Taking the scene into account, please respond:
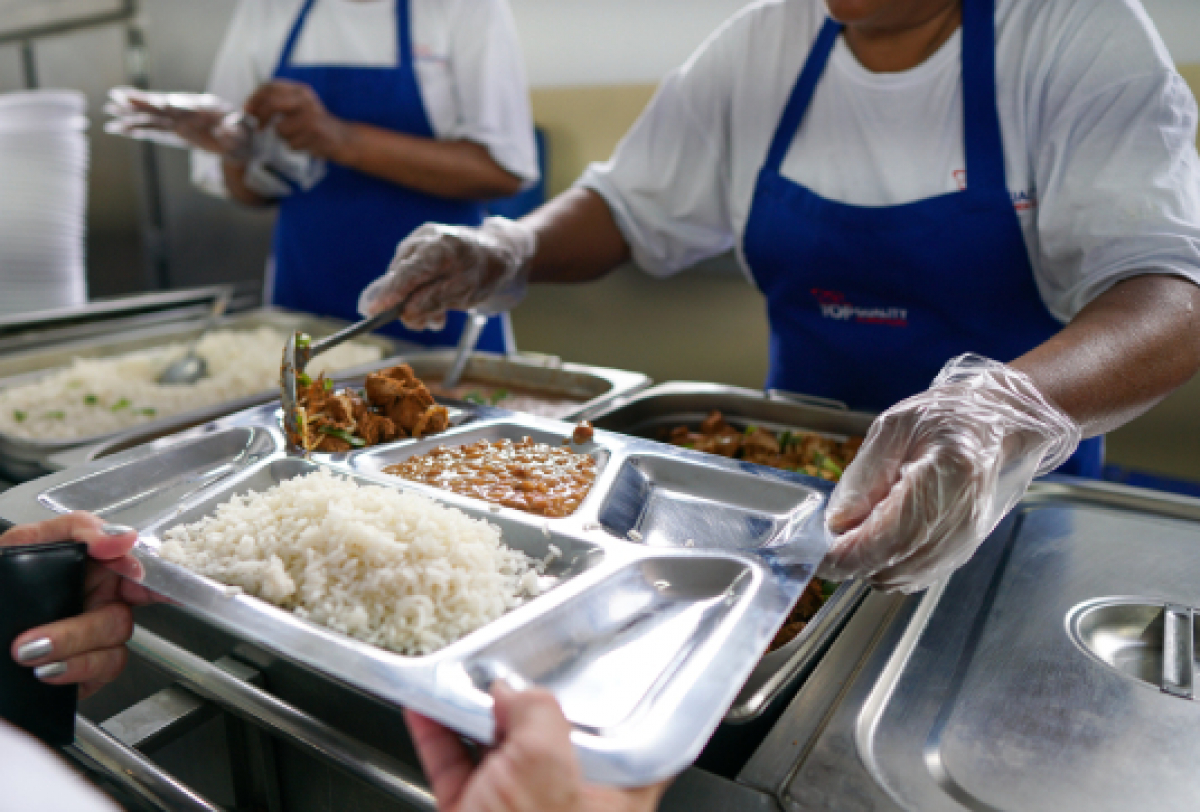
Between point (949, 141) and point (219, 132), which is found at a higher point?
point (949, 141)

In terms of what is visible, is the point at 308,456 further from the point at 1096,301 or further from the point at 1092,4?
the point at 1092,4

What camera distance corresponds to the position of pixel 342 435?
138cm

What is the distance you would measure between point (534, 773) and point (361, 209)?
2488 millimetres

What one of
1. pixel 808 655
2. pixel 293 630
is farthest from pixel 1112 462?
pixel 293 630

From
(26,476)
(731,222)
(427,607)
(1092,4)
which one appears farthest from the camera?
(731,222)

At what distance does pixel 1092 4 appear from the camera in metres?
1.43

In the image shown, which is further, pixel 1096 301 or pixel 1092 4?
pixel 1092 4

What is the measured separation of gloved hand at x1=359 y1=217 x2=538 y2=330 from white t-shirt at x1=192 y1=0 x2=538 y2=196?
877mm

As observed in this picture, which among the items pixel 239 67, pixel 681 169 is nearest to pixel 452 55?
pixel 239 67

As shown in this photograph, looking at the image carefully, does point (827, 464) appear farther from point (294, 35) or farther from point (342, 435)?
point (294, 35)

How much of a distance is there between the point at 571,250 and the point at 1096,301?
1163mm

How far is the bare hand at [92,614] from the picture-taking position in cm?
88

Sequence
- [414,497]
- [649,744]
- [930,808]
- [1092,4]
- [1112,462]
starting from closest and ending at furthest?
[649,744] < [930,808] < [414,497] < [1092,4] < [1112,462]

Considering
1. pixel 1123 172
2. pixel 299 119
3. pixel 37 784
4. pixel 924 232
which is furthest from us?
pixel 299 119
